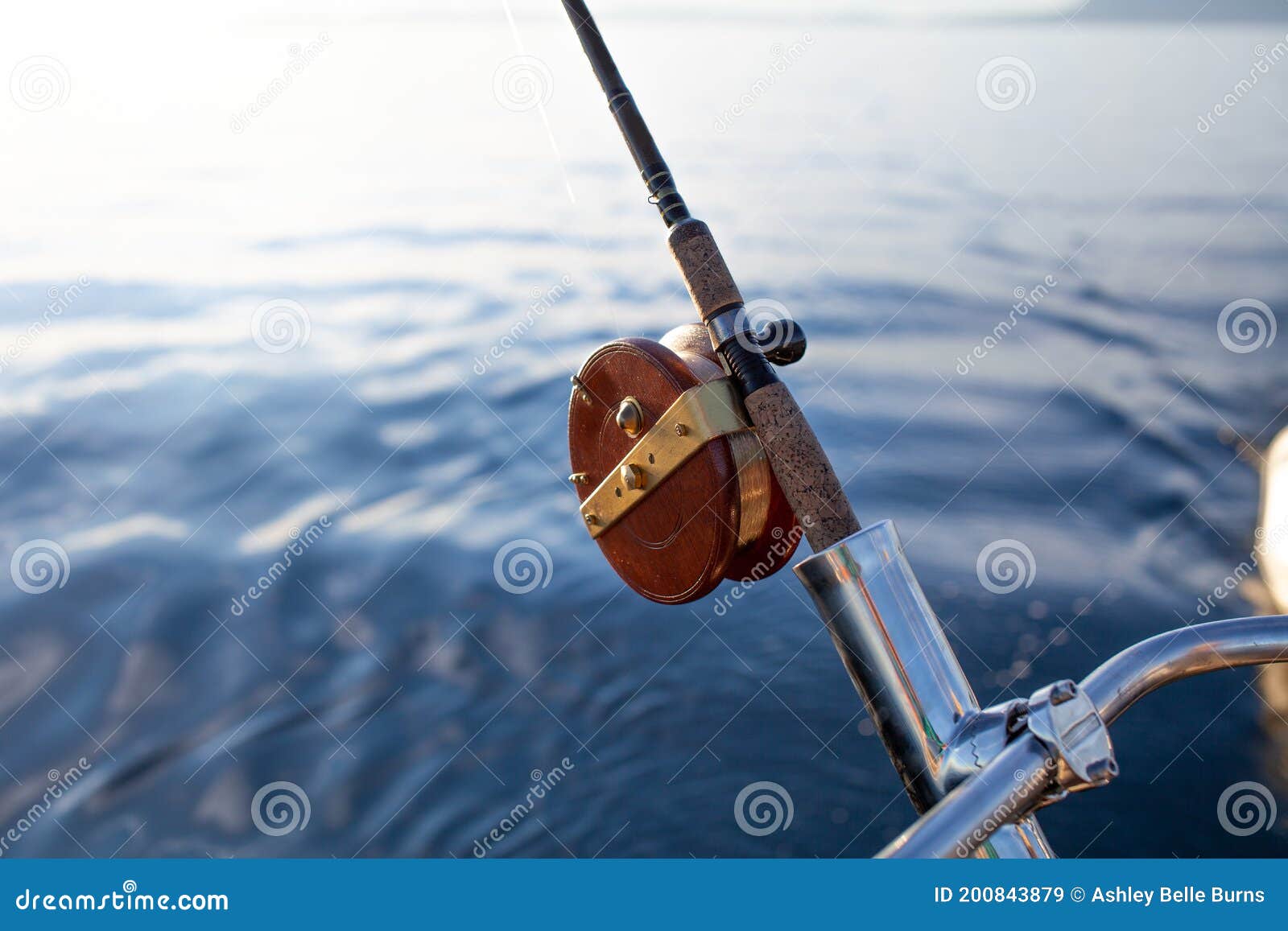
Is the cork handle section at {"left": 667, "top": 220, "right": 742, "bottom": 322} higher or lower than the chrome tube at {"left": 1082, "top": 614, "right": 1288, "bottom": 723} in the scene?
higher

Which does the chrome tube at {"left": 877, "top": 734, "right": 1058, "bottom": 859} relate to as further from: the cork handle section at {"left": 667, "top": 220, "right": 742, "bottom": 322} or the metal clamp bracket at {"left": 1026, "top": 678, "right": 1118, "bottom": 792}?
the cork handle section at {"left": 667, "top": 220, "right": 742, "bottom": 322}

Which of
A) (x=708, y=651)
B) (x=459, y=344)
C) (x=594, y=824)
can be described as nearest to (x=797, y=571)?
(x=594, y=824)

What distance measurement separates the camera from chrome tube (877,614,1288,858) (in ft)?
1.97

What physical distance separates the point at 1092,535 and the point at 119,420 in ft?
8.74

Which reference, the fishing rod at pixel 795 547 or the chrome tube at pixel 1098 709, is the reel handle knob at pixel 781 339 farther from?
the chrome tube at pixel 1098 709

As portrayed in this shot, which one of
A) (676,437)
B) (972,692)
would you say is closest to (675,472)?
(676,437)

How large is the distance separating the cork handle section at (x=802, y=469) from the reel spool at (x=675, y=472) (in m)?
0.02

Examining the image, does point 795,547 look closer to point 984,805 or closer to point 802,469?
point 802,469

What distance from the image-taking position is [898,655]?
745 millimetres

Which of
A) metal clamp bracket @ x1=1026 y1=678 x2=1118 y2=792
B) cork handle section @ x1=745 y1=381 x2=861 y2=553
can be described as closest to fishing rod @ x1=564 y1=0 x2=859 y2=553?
cork handle section @ x1=745 y1=381 x2=861 y2=553

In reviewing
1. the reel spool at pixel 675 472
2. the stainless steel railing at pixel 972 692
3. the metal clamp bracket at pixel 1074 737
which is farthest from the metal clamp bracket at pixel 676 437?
the metal clamp bracket at pixel 1074 737

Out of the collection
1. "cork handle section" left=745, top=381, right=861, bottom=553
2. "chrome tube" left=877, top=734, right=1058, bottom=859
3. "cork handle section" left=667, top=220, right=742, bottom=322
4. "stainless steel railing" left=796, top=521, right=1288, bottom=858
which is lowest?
"chrome tube" left=877, top=734, right=1058, bottom=859

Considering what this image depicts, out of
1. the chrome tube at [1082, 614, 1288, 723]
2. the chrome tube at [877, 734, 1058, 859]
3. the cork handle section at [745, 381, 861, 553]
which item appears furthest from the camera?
the cork handle section at [745, 381, 861, 553]

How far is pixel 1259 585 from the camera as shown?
8.16 ft
